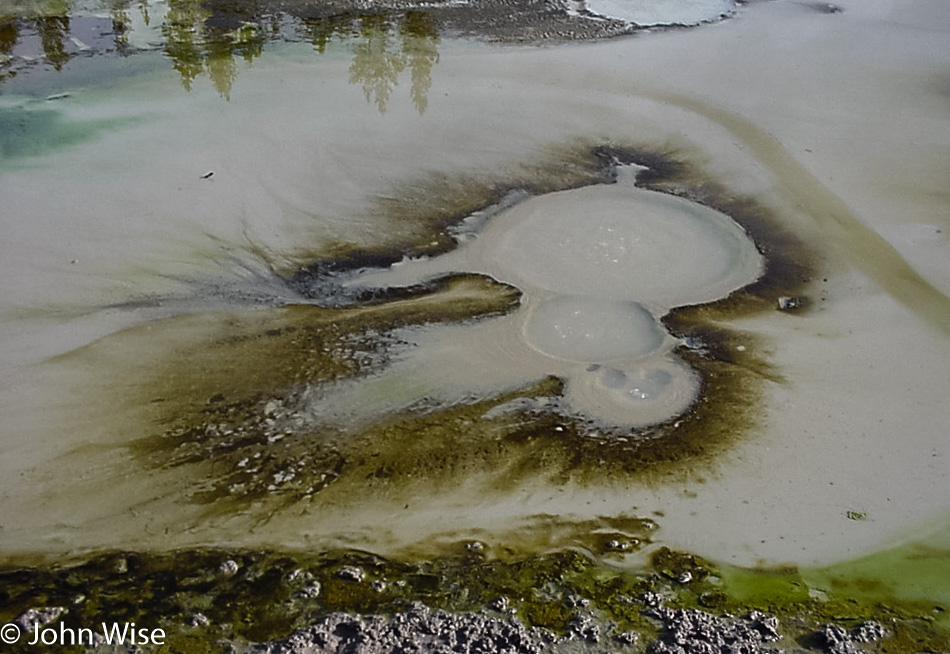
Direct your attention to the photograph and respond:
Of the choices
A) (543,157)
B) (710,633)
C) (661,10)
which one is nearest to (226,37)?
(543,157)

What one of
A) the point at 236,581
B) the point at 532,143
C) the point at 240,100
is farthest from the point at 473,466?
the point at 240,100

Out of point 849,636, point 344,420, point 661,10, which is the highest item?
point 661,10

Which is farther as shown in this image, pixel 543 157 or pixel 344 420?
pixel 543 157

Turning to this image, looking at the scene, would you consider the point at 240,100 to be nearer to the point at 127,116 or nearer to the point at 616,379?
the point at 127,116

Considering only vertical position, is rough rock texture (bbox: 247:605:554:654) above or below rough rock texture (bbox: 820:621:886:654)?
above

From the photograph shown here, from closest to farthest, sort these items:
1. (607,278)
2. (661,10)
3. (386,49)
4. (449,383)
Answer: (449,383) → (607,278) → (386,49) → (661,10)

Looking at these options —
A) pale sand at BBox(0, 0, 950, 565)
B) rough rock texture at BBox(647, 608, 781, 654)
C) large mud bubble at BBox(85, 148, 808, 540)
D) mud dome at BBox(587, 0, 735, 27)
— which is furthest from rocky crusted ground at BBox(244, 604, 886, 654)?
mud dome at BBox(587, 0, 735, 27)

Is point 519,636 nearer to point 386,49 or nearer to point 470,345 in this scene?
point 470,345

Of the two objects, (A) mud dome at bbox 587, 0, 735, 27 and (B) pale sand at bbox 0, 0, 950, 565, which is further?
(A) mud dome at bbox 587, 0, 735, 27

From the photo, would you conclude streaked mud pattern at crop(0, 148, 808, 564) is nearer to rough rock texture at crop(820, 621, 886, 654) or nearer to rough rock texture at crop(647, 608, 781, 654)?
rough rock texture at crop(647, 608, 781, 654)
